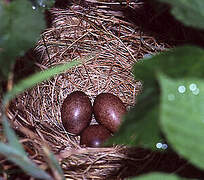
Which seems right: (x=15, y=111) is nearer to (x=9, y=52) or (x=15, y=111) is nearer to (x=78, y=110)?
(x=78, y=110)

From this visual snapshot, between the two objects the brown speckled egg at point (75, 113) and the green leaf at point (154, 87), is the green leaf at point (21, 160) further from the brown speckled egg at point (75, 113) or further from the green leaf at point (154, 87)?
the brown speckled egg at point (75, 113)

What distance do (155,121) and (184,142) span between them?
0.09 metres

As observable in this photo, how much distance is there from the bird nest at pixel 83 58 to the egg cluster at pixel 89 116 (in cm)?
6

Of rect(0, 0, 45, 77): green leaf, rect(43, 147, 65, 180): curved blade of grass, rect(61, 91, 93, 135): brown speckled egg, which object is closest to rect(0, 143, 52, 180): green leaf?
rect(43, 147, 65, 180): curved blade of grass

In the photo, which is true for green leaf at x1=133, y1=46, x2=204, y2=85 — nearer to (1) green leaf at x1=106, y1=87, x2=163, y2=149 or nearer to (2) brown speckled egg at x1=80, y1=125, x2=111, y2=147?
(1) green leaf at x1=106, y1=87, x2=163, y2=149

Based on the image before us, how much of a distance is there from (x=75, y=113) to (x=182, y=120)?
106 centimetres

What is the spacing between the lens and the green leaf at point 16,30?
837mm

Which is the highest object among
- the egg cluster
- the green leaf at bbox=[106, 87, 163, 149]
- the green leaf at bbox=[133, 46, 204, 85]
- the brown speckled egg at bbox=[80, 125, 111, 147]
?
the green leaf at bbox=[133, 46, 204, 85]

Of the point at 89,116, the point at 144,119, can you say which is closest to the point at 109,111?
the point at 89,116

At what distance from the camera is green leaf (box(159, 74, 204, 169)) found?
0.59 m

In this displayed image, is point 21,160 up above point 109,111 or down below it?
above

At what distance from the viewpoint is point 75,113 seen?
1.62m

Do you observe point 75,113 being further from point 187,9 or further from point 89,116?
point 187,9

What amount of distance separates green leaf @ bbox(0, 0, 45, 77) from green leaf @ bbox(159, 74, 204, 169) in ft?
1.21
